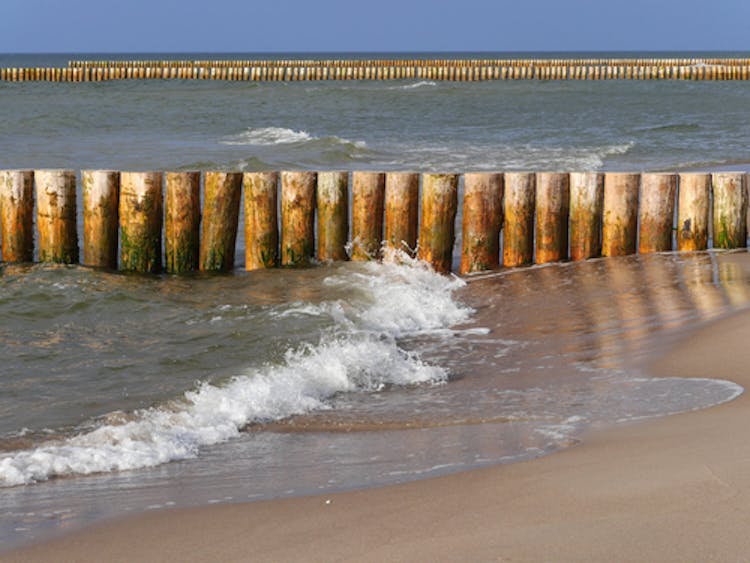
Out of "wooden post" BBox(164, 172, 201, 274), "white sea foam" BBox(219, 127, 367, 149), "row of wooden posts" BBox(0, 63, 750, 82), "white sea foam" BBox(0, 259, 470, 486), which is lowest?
"white sea foam" BBox(0, 259, 470, 486)

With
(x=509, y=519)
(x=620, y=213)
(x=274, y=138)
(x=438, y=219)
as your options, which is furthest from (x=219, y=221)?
(x=274, y=138)

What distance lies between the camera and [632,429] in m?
4.46

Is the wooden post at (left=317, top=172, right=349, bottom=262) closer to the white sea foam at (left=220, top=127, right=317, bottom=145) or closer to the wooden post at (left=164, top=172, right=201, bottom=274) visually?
the wooden post at (left=164, top=172, right=201, bottom=274)

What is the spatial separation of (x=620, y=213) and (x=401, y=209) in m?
1.91

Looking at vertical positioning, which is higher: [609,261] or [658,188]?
[658,188]

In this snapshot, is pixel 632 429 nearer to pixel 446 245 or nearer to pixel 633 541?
pixel 633 541

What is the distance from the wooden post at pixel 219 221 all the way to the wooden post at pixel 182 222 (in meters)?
0.08

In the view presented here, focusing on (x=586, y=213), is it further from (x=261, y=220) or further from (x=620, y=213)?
(x=261, y=220)

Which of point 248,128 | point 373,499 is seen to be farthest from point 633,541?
point 248,128

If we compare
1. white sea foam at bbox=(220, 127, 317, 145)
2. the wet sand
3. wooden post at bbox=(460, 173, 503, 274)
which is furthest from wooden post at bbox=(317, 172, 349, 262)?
white sea foam at bbox=(220, 127, 317, 145)

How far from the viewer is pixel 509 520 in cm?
338

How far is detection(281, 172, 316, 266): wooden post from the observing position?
949 cm

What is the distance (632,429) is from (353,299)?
3.92 metres

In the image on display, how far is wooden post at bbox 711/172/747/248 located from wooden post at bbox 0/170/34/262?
6.00m
